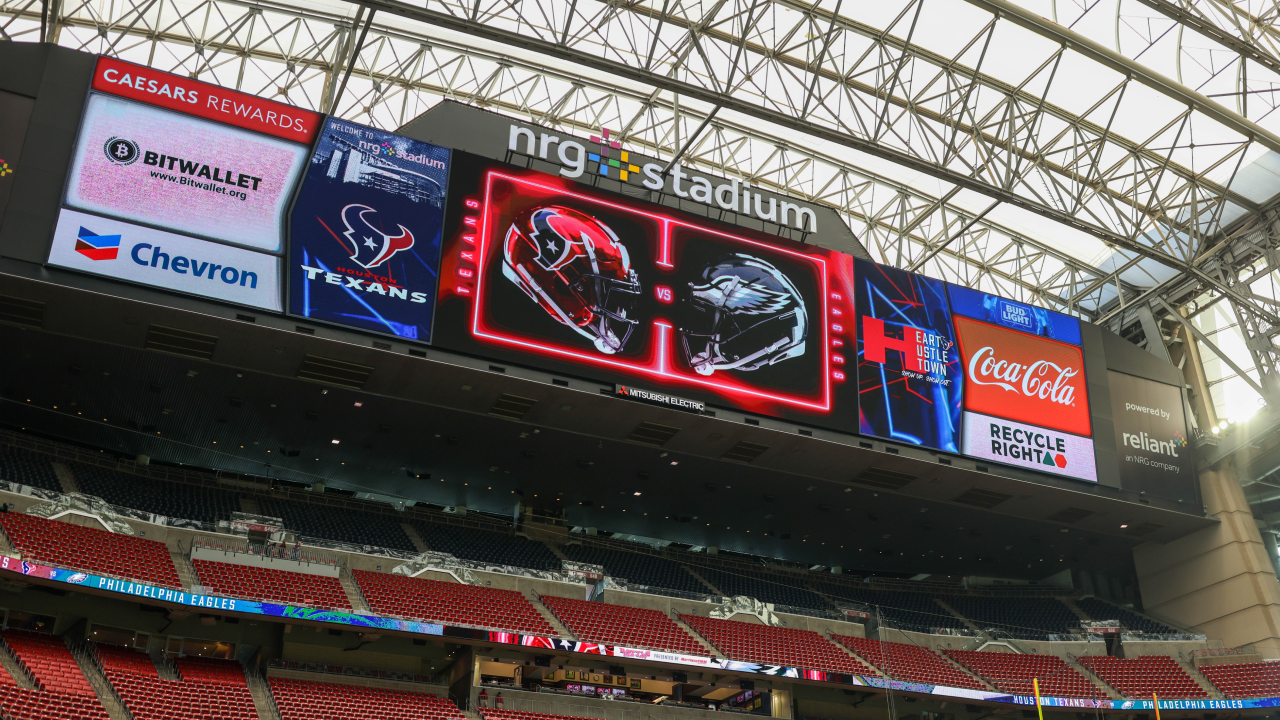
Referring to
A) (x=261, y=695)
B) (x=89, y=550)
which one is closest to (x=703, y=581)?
(x=261, y=695)

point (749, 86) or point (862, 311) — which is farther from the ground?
point (749, 86)

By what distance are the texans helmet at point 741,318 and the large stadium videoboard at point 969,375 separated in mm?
2844

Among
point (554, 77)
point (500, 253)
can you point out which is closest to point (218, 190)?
point (500, 253)

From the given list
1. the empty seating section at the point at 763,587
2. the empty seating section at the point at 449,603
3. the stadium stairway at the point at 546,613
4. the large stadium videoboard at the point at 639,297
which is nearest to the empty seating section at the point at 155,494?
the empty seating section at the point at 449,603

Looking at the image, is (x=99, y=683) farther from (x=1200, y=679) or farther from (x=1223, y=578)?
(x=1223, y=578)

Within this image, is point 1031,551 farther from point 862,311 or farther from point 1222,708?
point 862,311

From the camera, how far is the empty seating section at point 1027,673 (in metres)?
35.8

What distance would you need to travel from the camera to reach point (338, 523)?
36.0 meters

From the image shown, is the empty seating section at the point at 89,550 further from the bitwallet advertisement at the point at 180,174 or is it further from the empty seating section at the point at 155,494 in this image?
the bitwallet advertisement at the point at 180,174

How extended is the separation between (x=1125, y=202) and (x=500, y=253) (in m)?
25.0

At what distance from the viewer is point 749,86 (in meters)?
38.3

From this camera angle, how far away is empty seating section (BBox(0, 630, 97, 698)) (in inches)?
902

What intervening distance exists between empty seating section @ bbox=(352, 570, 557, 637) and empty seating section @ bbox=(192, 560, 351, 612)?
3.55ft

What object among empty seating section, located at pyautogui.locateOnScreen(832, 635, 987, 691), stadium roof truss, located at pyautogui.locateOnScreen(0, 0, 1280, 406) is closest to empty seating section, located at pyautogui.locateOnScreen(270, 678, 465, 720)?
empty seating section, located at pyautogui.locateOnScreen(832, 635, 987, 691)
